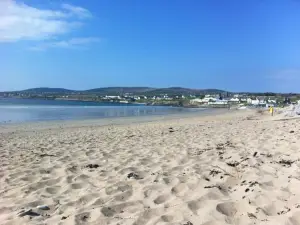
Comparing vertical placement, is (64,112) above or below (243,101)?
above

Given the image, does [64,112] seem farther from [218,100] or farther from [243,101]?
[243,101]

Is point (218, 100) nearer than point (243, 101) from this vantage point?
Yes

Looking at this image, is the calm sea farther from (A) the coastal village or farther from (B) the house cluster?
(B) the house cluster

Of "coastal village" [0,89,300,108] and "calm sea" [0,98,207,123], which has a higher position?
"calm sea" [0,98,207,123]

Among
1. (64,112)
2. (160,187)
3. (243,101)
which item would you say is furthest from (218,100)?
(160,187)

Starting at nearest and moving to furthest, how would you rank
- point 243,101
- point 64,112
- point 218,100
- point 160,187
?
point 160,187 < point 64,112 < point 218,100 < point 243,101

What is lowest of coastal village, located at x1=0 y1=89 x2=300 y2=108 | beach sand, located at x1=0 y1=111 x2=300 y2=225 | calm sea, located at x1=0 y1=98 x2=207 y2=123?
coastal village, located at x1=0 y1=89 x2=300 y2=108

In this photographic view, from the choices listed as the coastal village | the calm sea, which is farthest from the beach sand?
the coastal village

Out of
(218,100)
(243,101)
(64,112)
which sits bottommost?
(243,101)

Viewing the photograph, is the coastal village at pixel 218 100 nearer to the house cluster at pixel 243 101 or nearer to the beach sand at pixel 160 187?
the house cluster at pixel 243 101

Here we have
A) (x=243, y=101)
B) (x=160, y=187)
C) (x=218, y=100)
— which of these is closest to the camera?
(x=160, y=187)

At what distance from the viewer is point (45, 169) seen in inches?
253

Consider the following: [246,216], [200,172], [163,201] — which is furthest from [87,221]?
[200,172]

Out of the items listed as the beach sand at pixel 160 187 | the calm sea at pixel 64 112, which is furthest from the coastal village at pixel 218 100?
the beach sand at pixel 160 187
